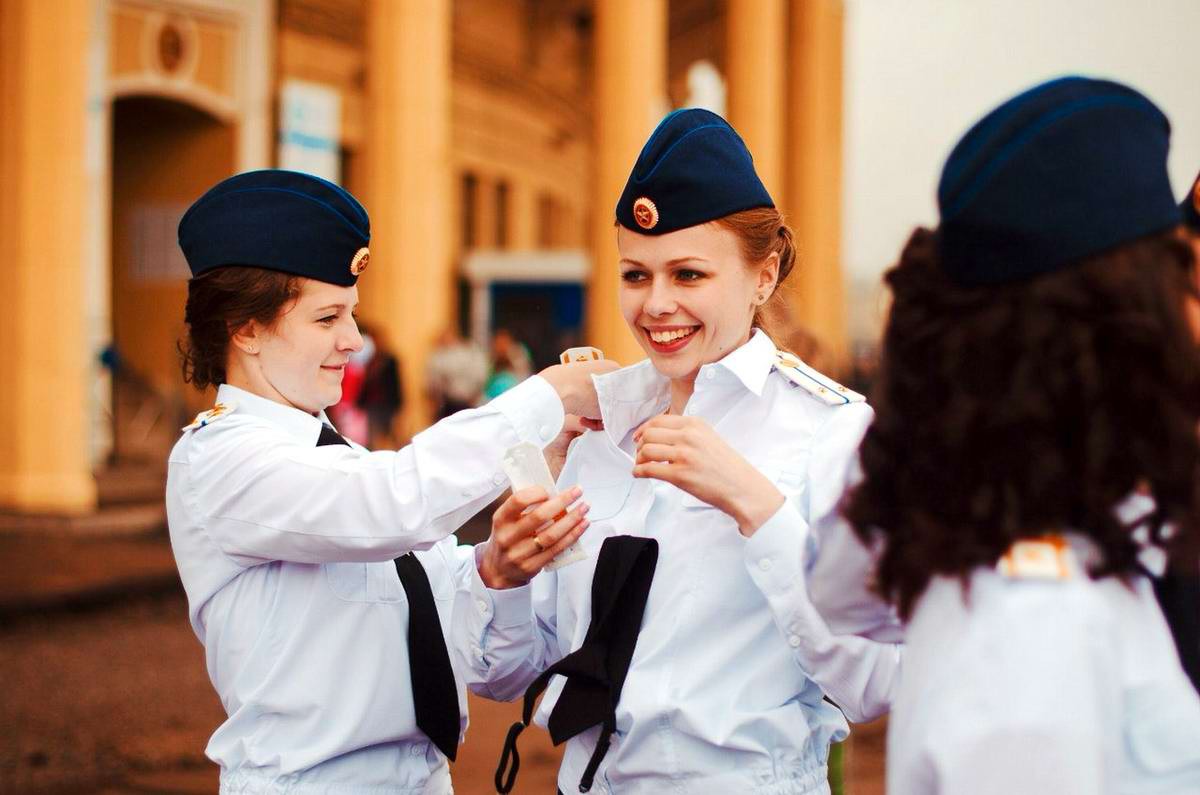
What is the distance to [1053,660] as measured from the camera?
4.63ft

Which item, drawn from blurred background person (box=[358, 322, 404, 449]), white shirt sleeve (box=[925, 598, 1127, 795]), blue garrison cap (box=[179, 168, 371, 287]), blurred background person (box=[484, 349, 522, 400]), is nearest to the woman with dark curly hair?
white shirt sleeve (box=[925, 598, 1127, 795])

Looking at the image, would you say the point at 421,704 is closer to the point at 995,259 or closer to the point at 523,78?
the point at 995,259

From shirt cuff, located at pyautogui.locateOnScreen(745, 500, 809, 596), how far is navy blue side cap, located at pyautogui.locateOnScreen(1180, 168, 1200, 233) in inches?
32.4

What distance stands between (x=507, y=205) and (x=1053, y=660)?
107 feet

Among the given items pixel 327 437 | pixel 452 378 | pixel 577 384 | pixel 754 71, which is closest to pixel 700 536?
pixel 577 384

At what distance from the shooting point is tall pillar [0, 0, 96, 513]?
13195mm

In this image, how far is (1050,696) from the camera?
1.40 meters

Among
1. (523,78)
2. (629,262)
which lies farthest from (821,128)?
(629,262)

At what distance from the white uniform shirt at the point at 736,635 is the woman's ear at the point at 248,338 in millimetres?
709

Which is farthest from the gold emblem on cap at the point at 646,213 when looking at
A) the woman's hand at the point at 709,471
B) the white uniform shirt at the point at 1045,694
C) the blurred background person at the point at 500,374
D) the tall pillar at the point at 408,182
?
the tall pillar at the point at 408,182

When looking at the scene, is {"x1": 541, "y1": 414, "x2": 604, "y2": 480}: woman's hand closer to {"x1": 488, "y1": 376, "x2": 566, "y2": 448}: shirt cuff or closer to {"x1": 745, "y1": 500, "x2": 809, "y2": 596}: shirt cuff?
{"x1": 488, "y1": 376, "x2": 566, "y2": 448}: shirt cuff

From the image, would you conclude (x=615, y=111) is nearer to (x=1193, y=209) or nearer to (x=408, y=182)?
(x=408, y=182)

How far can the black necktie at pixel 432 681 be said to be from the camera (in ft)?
8.55

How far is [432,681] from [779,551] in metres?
0.83
